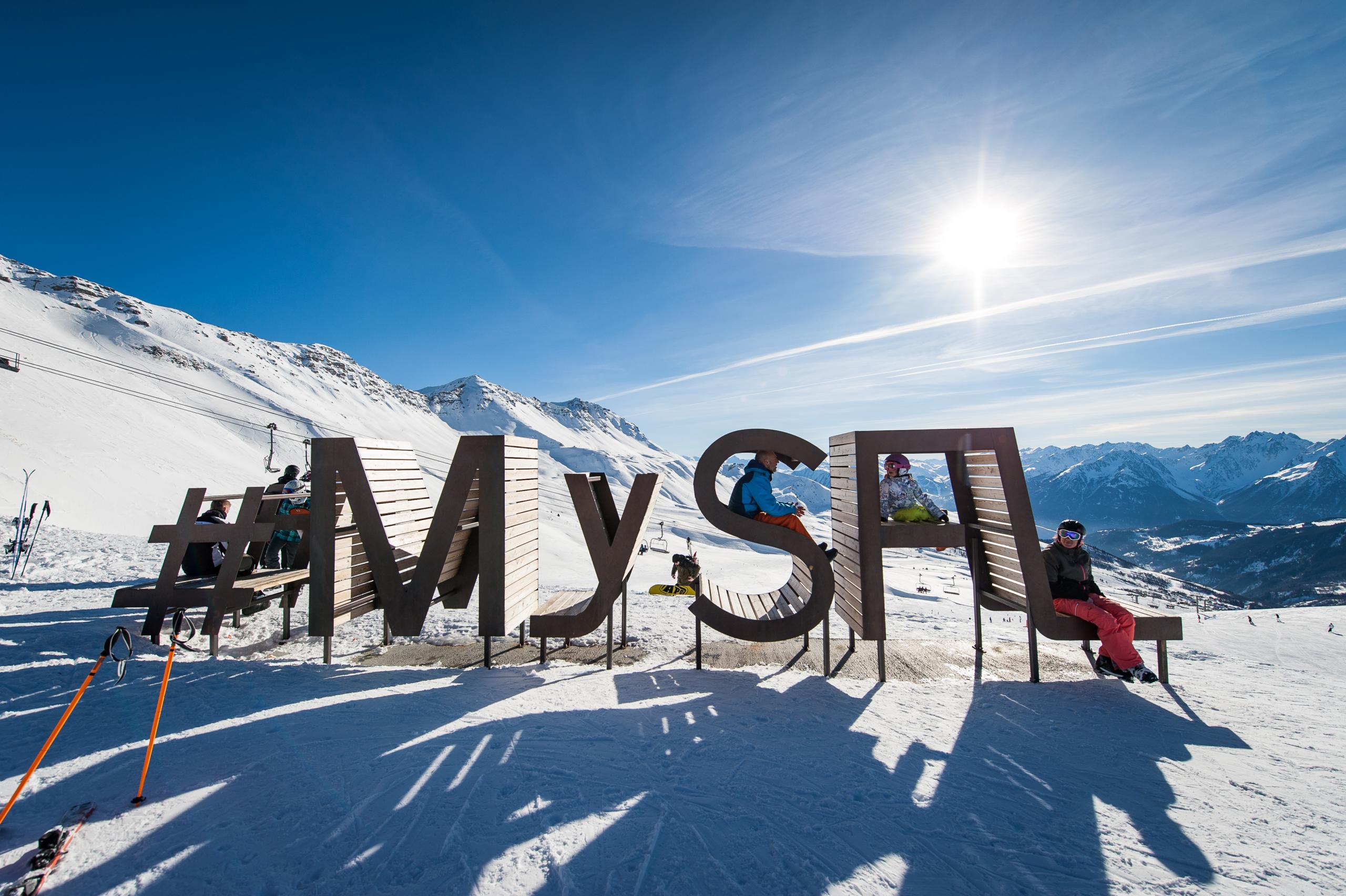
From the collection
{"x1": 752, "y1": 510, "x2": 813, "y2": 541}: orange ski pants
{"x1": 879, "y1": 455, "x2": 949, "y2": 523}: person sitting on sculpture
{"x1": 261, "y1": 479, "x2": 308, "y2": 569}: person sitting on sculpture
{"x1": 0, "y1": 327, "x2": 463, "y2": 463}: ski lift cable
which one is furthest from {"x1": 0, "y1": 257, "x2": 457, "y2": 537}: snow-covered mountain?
{"x1": 879, "y1": 455, "x2": 949, "y2": 523}: person sitting on sculpture

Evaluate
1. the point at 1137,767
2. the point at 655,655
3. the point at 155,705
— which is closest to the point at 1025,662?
the point at 1137,767

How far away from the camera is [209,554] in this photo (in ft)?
25.9

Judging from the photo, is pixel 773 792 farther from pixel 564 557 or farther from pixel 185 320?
pixel 185 320

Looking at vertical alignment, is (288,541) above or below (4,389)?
below

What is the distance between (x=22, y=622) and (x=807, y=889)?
34.0 ft

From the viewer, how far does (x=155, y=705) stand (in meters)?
5.02

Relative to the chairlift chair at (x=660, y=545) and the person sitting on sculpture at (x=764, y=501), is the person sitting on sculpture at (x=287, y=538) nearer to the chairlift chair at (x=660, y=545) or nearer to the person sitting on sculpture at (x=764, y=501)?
the person sitting on sculpture at (x=764, y=501)

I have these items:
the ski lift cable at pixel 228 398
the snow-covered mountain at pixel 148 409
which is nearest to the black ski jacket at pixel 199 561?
the snow-covered mountain at pixel 148 409

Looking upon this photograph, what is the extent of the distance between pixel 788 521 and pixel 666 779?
10.3 ft

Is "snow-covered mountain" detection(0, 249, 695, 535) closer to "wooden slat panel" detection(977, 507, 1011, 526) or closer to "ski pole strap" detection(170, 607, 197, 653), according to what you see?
"wooden slat panel" detection(977, 507, 1011, 526)

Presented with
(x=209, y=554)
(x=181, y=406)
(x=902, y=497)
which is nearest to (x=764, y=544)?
(x=902, y=497)

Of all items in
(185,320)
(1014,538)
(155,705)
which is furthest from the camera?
(185,320)

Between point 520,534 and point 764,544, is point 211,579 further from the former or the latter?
point 764,544

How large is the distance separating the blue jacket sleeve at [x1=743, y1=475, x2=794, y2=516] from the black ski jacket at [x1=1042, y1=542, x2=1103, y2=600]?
2984 mm
